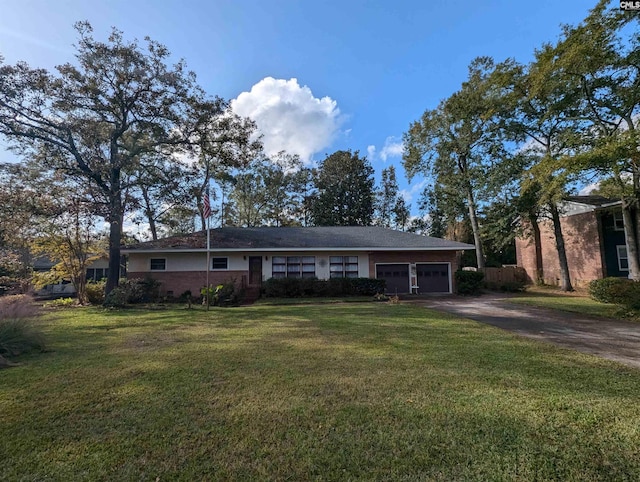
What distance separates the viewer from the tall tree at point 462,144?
77.4ft

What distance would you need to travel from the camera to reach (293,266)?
18.6m

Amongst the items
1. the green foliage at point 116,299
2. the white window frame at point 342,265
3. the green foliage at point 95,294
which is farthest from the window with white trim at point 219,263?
the white window frame at point 342,265

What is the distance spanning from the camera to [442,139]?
27.0 metres

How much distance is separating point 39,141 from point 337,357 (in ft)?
59.3

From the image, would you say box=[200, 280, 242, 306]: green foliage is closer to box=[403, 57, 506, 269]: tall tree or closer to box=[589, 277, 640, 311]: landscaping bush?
box=[589, 277, 640, 311]: landscaping bush

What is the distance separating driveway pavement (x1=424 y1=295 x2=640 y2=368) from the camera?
244 inches

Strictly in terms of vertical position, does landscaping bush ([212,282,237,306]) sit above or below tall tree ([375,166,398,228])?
below

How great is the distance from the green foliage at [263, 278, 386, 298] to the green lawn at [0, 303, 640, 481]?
10.6 meters

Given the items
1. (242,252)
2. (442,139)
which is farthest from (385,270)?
(442,139)

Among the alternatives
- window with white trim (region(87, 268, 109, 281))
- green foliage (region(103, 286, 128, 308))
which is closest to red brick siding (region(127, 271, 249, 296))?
green foliage (region(103, 286, 128, 308))

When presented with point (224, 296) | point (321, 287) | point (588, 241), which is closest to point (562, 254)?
point (588, 241)

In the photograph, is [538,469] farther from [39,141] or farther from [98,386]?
[39,141]

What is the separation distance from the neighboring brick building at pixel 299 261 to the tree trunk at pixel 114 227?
1.24m

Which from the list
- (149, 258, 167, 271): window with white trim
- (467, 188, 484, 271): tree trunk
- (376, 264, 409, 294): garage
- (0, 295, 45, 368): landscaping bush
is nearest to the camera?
(0, 295, 45, 368): landscaping bush
